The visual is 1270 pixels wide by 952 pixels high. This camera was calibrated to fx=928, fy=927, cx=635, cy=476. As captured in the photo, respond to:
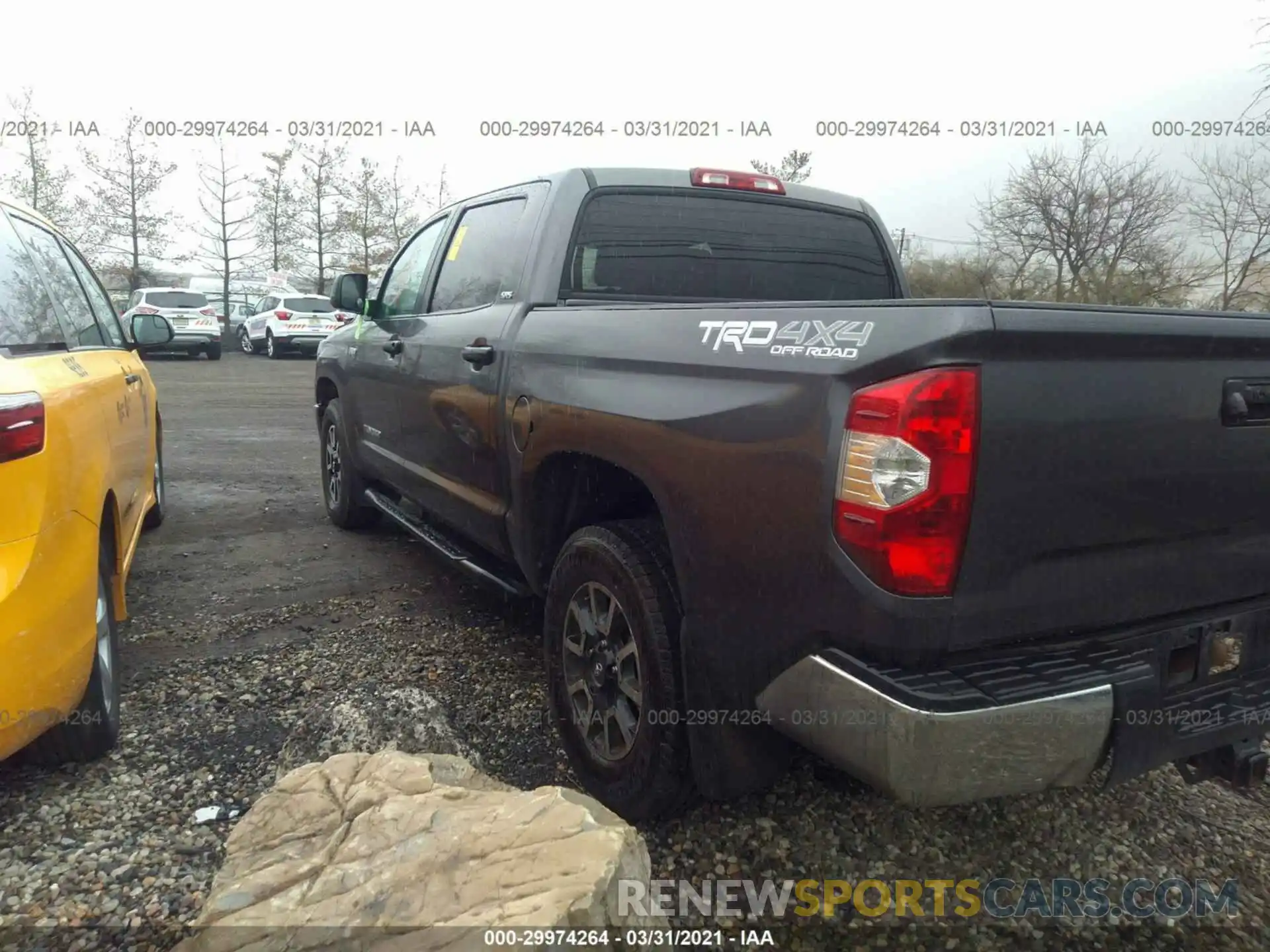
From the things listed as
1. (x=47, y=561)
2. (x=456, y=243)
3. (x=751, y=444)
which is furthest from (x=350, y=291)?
(x=751, y=444)

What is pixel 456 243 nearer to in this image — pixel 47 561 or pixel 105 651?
pixel 105 651

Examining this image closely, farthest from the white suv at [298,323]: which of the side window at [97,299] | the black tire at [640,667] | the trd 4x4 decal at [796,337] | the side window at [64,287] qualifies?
the trd 4x4 decal at [796,337]

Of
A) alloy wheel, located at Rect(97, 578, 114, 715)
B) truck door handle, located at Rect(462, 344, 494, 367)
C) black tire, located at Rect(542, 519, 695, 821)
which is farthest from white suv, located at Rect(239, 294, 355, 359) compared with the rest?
black tire, located at Rect(542, 519, 695, 821)

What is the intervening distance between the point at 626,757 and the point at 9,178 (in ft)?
105

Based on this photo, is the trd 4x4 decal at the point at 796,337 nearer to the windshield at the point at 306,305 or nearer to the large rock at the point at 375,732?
the large rock at the point at 375,732

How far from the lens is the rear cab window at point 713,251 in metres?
3.39

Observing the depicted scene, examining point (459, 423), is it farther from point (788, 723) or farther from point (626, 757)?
point (788, 723)

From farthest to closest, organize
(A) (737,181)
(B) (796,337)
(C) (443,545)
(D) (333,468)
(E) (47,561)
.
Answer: (D) (333,468) → (C) (443,545) → (A) (737,181) → (E) (47,561) → (B) (796,337)

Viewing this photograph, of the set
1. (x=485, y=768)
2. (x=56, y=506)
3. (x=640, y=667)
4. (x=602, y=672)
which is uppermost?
(x=56, y=506)

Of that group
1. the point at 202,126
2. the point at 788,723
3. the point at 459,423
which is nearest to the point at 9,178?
the point at 202,126

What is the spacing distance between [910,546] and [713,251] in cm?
208

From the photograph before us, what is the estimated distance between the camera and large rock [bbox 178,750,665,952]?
5.45ft

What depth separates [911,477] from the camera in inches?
67.7

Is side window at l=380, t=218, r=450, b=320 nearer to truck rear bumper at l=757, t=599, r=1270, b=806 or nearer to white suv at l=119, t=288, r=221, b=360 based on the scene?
truck rear bumper at l=757, t=599, r=1270, b=806
